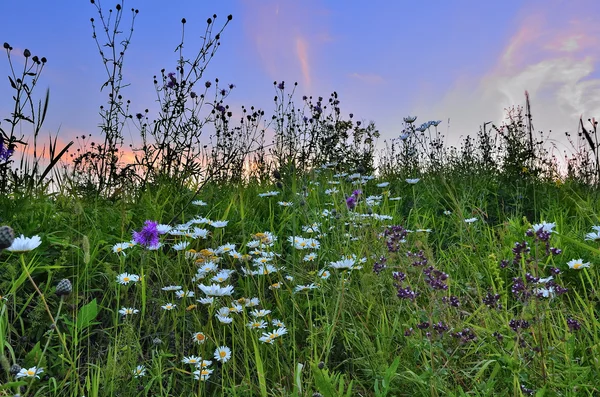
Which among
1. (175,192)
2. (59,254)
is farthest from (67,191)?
(59,254)

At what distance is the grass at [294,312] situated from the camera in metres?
1.71

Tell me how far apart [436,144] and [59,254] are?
16.5 feet

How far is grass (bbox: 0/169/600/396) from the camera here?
1.71 meters

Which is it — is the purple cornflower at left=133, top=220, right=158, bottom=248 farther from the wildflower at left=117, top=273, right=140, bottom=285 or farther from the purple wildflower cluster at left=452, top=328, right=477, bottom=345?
the purple wildflower cluster at left=452, top=328, right=477, bottom=345

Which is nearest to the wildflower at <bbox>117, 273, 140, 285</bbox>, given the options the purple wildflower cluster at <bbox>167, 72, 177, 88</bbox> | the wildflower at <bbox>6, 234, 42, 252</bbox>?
the wildflower at <bbox>6, 234, 42, 252</bbox>

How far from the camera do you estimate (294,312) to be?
2436 mm

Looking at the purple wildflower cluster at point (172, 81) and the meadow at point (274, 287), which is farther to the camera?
the purple wildflower cluster at point (172, 81)

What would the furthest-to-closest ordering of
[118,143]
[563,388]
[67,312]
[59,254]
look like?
[118,143] → [59,254] → [67,312] → [563,388]

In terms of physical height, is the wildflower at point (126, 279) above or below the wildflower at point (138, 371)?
above

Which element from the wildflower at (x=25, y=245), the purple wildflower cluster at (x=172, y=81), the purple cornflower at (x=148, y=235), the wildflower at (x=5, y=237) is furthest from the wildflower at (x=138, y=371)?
the purple wildflower cluster at (x=172, y=81)

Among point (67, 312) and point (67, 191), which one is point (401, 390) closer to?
point (67, 312)

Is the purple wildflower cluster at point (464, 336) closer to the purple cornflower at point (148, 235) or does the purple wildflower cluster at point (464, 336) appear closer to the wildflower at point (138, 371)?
the wildflower at point (138, 371)

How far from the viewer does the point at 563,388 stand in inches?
64.8

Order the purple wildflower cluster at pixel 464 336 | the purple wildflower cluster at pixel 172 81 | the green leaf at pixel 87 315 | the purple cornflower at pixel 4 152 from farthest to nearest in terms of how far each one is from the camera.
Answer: the purple wildflower cluster at pixel 172 81, the purple cornflower at pixel 4 152, the green leaf at pixel 87 315, the purple wildflower cluster at pixel 464 336
